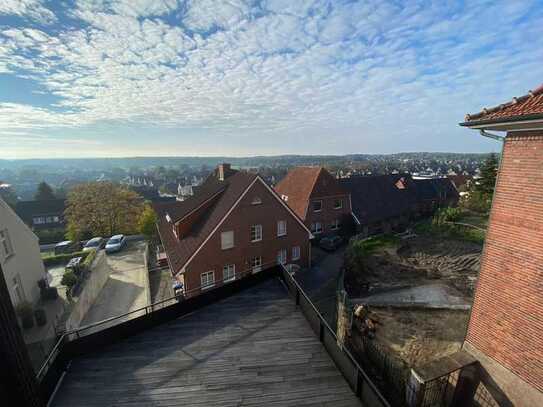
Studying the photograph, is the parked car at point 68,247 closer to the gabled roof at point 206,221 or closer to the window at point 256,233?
the gabled roof at point 206,221

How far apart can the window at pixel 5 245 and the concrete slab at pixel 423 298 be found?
2191 centimetres

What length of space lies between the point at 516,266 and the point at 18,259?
25.8 m

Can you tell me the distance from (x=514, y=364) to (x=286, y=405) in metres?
6.99

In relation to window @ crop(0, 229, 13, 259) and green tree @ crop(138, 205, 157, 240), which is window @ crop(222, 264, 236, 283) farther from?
green tree @ crop(138, 205, 157, 240)

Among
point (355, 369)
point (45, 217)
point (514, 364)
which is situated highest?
point (355, 369)

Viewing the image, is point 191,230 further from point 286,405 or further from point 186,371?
point 286,405

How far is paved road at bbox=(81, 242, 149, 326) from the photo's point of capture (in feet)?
63.2

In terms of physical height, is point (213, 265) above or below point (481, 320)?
below

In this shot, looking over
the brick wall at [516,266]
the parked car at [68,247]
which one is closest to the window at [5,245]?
the parked car at [68,247]

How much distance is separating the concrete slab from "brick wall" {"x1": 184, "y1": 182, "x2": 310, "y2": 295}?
24.7 feet

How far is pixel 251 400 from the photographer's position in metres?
5.90

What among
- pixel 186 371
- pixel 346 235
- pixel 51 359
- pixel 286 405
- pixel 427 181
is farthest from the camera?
pixel 427 181

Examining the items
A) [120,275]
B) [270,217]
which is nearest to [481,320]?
[270,217]

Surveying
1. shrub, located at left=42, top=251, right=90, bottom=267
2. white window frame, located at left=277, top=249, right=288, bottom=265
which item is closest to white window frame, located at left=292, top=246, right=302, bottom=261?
white window frame, located at left=277, top=249, right=288, bottom=265
